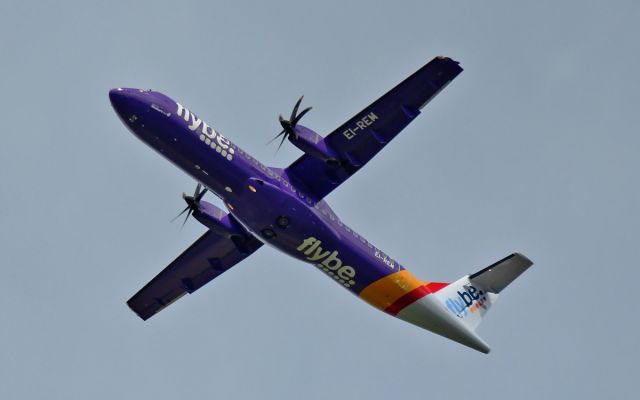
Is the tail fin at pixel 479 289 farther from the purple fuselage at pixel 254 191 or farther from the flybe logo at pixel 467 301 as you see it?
the purple fuselage at pixel 254 191

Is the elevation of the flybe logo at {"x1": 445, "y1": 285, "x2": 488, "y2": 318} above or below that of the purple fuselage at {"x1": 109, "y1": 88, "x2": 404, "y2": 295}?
below

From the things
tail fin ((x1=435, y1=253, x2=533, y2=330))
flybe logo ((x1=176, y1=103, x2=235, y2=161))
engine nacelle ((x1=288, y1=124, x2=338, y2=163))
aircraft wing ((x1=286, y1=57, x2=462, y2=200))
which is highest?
flybe logo ((x1=176, y1=103, x2=235, y2=161))

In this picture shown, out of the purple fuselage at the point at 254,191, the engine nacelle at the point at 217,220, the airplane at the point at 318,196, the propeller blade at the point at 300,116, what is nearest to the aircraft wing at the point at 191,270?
the airplane at the point at 318,196

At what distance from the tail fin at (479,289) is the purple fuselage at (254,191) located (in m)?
3.30

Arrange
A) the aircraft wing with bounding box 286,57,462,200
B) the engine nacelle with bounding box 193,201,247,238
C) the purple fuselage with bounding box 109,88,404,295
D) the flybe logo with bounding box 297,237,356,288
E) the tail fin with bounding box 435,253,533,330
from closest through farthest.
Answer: the purple fuselage with bounding box 109,88,404,295 < the aircraft wing with bounding box 286,57,462,200 < the flybe logo with bounding box 297,237,356,288 < the engine nacelle with bounding box 193,201,247,238 < the tail fin with bounding box 435,253,533,330

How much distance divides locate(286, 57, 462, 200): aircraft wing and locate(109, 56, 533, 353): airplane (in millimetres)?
33

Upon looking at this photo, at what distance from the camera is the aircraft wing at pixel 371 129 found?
31.3m

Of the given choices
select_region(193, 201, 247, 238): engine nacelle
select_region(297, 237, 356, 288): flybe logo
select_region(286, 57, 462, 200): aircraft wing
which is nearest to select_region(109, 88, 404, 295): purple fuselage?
select_region(297, 237, 356, 288): flybe logo

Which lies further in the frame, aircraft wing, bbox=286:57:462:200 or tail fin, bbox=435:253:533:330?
tail fin, bbox=435:253:533:330

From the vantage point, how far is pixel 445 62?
31078mm

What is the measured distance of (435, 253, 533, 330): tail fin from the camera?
34.9 meters

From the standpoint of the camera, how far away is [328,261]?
107ft

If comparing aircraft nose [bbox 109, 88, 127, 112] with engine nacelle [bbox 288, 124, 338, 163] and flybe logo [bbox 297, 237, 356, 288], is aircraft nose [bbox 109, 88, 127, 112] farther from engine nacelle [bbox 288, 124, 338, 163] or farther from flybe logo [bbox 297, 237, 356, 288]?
flybe logo [bbox 297, 237, 356, 288]

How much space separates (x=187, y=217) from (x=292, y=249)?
4784 mm
